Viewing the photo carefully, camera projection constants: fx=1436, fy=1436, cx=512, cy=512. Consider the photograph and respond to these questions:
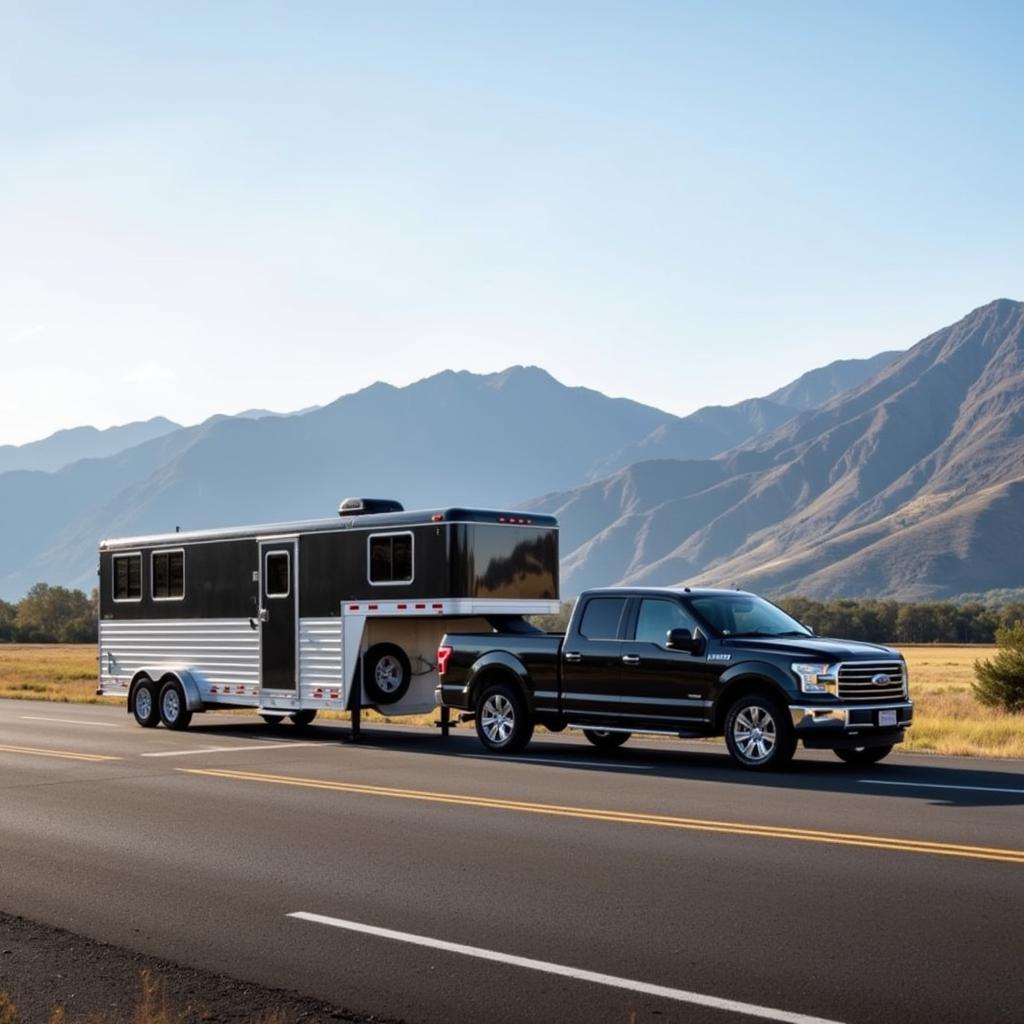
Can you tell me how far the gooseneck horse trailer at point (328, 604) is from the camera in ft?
63.1

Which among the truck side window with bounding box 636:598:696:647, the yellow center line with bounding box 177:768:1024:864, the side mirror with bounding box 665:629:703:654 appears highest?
the truck side window with bounding box 636:598:696:647

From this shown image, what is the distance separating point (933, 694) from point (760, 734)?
64.2ft

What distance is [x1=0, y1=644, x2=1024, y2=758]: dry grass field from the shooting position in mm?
18766

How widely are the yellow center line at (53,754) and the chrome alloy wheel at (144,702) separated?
3.85 meters

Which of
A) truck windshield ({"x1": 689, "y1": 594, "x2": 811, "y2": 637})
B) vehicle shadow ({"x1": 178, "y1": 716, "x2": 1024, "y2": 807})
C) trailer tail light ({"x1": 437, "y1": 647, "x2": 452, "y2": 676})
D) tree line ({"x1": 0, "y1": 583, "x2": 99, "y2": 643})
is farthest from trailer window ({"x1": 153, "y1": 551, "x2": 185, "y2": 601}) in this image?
tree line ({"x1": 0, "y1": 583, "x2": 99, "y2": 643})

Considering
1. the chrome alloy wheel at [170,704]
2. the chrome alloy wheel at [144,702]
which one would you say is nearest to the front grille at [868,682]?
the chrome alloy wheel at [170,704]

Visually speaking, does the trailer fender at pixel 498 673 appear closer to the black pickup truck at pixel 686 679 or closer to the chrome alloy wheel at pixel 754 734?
the black pickup truck at pixel 686 679

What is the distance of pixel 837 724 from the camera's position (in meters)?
14.7

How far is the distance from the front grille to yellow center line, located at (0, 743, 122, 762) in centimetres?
894

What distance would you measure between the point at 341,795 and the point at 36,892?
4.75 metres

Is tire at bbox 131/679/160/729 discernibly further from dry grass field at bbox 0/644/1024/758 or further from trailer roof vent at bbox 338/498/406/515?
trailer roof vent at bbox 338/498/406/515

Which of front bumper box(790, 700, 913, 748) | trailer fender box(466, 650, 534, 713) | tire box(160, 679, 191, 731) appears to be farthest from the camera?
tire box(160, 679, 191, 731)

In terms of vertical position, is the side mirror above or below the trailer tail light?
above

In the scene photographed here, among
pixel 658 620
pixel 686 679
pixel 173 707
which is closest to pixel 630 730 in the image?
pixel 686 679
